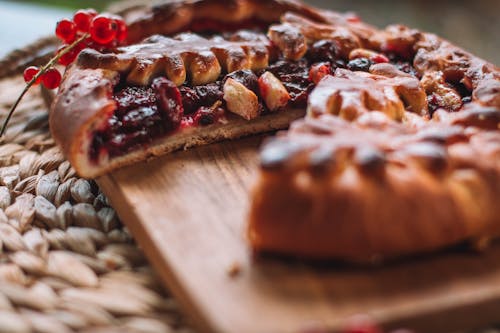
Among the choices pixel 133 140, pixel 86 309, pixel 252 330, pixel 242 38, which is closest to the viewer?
pixel 252 330

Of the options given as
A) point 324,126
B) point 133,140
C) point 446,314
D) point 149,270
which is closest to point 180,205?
point 149,270

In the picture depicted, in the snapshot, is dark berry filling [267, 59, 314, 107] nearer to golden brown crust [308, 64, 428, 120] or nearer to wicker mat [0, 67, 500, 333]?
golden brown crust [308, 64, 428, 120]

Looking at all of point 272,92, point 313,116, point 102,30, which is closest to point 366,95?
point 313,116

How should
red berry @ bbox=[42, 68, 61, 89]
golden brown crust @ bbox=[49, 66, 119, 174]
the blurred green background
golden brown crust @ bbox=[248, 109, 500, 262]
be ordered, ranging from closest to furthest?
1. golden brown crust @ bbox=[248, 109, 500, 262]
2. golden brown crust @ bbox=[49, 66, 119, 174]
3. red berry @ bbox=[42, 68, 61, 89]
4. the blurred green background

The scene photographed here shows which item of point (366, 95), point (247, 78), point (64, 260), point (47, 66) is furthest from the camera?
point (247, 78)

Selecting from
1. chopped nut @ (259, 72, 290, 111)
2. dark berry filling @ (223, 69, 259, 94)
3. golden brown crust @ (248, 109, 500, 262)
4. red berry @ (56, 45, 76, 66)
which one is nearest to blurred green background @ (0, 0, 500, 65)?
red berry @ (56, 45, 76, 66)

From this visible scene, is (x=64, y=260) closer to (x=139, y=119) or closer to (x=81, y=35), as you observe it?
(x=139, y=119)

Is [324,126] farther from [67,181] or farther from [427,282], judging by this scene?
[67,181]
